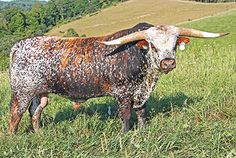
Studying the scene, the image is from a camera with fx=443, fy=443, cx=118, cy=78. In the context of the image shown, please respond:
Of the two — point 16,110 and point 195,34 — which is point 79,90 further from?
point 195,34

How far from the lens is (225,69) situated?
33.1 ft

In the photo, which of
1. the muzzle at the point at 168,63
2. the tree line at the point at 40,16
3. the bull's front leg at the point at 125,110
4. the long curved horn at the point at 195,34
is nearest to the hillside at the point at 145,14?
the tree line at the point at 40,16

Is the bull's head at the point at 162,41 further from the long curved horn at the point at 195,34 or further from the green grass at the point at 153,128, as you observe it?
the green grass at the point at 153,128

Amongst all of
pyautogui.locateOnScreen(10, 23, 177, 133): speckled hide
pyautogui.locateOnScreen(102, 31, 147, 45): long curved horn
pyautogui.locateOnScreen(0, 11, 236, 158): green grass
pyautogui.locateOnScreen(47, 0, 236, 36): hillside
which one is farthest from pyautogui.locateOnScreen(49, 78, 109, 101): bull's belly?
pyautogui.locateOnScreen(47, 0, 236, 36): hillside

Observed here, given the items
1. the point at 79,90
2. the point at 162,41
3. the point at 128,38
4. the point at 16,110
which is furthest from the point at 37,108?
the point at 162,41

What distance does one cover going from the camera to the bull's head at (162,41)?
204 inches

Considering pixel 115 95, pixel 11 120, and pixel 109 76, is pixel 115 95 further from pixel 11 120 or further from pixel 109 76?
pixel 11 120

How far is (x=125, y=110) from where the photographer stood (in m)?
5.88

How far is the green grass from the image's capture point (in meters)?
4.76

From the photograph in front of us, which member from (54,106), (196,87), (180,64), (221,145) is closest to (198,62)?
(180,64)

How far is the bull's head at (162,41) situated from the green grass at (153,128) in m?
0.80

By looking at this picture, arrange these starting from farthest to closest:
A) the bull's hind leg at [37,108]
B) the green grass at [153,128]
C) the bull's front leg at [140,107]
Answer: the bull's hind leg at [37,108] → the bull's front leg at [140,107] → the green grass at [153,128]

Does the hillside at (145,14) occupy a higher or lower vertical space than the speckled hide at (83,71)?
lower

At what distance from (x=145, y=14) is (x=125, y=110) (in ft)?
227
